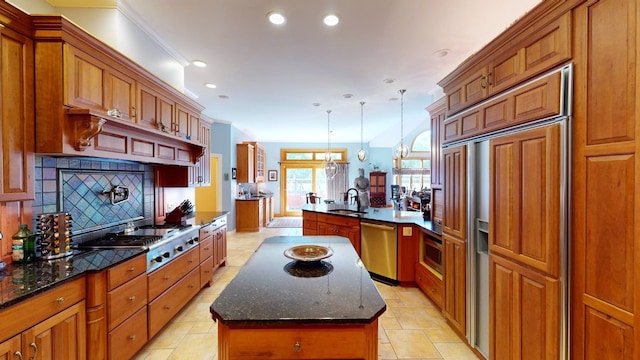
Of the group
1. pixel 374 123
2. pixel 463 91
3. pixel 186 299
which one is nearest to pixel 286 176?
pixel 374 123

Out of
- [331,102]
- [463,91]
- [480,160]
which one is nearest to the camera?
[480,160]

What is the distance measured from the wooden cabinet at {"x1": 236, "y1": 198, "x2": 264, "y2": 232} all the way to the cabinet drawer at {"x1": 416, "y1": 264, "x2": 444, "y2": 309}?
4.63m

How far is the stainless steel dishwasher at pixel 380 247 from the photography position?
11.2 ft

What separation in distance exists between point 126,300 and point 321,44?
2.82 metres

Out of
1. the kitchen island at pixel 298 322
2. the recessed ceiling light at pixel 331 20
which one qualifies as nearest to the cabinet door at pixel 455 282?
the kitchen island at pixel 298 322

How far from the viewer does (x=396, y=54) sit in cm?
291

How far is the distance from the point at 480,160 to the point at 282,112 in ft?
13.9

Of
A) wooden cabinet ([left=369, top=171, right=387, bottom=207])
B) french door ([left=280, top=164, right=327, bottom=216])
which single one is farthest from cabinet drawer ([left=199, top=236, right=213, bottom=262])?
wooden cabinet ([left=369, top=171, right=387, bottom=207])

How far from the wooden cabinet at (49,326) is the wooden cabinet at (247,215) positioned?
5219 mm

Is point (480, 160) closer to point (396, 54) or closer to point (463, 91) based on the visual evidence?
point (463, 91)

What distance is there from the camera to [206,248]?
3.31m

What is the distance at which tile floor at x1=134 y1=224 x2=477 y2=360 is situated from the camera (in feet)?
7.02

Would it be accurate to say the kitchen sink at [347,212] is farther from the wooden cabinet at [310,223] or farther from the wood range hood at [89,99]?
the wood range hood at [89,99]

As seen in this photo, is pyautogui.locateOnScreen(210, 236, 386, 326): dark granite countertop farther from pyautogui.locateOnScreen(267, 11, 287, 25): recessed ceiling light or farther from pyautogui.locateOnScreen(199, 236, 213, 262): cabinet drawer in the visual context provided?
pyautogui.locateOnScreen(267, 11, 287, 25): recessed ceiling light
